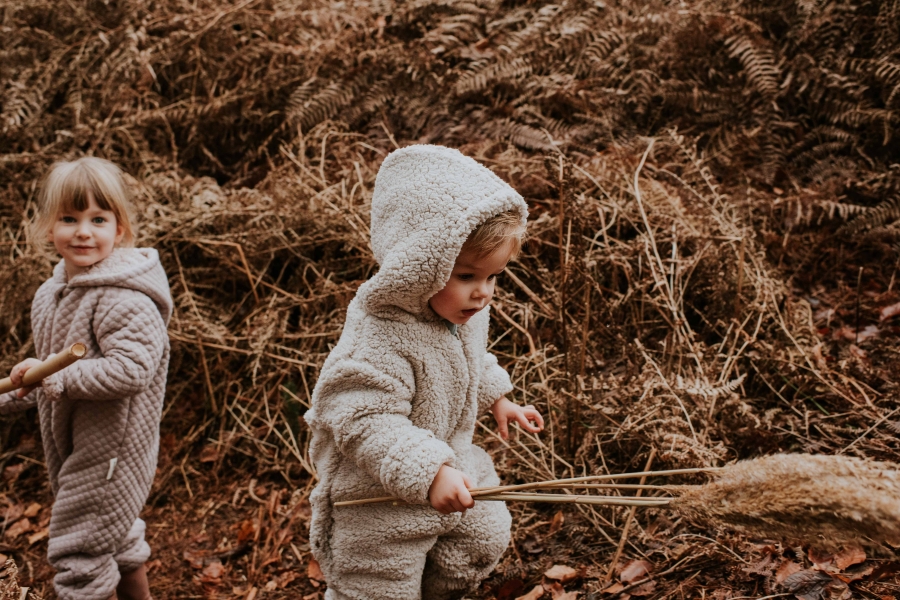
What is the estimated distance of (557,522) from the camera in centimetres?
304

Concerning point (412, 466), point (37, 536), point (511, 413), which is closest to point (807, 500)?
point (412, 466)

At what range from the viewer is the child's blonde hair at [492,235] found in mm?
1842

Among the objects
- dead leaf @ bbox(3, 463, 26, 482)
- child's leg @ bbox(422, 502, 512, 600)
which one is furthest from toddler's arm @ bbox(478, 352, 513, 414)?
dead leaf @ bbox(3, 463, 26, 482)

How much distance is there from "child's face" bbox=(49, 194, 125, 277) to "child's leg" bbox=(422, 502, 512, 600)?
161 centimetres

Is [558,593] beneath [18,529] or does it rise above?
above

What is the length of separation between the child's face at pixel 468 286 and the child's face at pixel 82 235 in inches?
56.0

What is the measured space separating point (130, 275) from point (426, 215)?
1392 mm

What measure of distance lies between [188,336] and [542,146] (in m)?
2.29

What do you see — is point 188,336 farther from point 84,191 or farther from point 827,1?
point 827,1

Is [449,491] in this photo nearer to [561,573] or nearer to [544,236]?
[561,573]

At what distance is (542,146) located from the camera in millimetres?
4332

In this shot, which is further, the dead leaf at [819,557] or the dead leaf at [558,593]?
the dead leaf at [558,593]

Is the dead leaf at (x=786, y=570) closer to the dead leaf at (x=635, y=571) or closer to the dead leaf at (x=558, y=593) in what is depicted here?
the dead leaf at (x=635, y=571)

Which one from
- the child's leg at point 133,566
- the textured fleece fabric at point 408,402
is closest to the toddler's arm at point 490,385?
the textured fleece fabric at point 408,402
